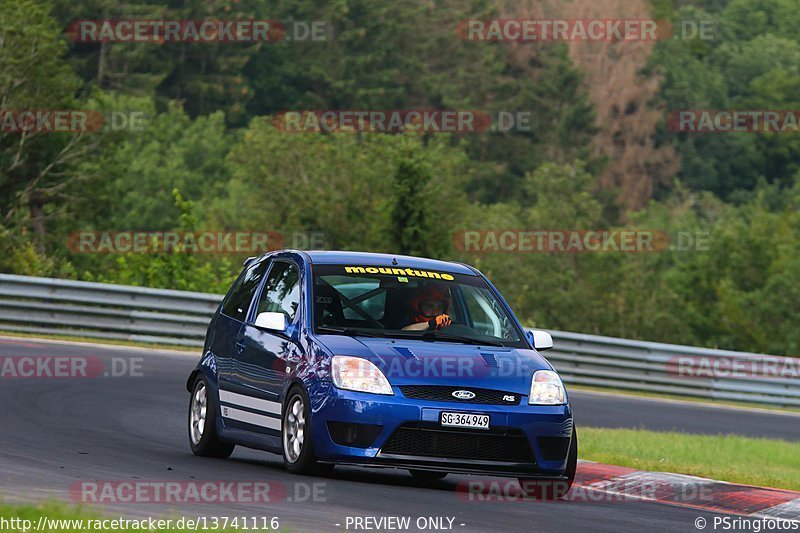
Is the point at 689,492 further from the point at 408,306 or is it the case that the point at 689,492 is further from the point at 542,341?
the point at 408,306

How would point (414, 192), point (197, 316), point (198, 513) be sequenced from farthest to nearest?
point (414, 192), point (197, 316), point (198, 513)

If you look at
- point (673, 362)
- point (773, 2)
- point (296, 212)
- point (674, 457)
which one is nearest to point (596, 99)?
point (773, 2)

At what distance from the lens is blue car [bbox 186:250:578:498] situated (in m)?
10.8

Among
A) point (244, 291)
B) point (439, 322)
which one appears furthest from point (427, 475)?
point (244, 291)

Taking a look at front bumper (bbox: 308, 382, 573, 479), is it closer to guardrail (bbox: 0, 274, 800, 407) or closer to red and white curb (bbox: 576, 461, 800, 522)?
red and white curb (bbox: 576, 461, 800, 522)

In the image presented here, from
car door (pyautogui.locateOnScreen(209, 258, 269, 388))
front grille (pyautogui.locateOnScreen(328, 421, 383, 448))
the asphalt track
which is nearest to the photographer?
the asphalt track

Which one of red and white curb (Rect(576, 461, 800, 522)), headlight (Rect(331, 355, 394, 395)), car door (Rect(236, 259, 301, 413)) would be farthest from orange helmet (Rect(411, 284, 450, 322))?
red and white curb (Rect(576, 461, 800, 522))

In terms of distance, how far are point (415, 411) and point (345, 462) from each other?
0.55 metres

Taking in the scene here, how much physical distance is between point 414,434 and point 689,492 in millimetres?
2437

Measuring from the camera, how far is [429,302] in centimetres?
1203

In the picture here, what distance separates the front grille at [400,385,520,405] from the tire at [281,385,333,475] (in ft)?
2.24

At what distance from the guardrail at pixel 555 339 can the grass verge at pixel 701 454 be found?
753 cm

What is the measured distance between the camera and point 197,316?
1038 inches

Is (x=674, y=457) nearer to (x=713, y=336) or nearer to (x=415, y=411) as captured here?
(x=415, y=411)
